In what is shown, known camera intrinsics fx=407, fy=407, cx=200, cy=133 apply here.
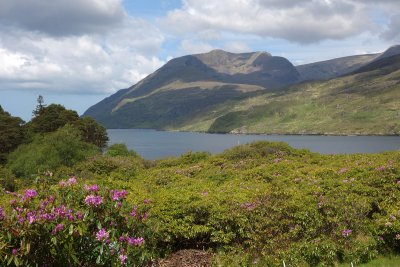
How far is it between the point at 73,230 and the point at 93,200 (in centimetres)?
66

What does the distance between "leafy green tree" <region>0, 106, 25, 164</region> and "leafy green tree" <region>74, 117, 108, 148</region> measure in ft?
35.9

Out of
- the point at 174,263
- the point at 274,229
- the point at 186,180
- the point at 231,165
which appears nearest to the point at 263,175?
the point at 186,180

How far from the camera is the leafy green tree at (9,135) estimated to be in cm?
7062

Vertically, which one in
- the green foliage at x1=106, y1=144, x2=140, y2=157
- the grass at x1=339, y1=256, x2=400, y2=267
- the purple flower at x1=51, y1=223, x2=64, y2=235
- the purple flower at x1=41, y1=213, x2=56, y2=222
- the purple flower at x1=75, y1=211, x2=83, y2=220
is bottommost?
the green foliage at x1=106, y1=144, x2=140, y2=157

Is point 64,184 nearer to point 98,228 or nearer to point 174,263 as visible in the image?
point 98,228

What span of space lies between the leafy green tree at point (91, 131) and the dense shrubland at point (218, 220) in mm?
65155

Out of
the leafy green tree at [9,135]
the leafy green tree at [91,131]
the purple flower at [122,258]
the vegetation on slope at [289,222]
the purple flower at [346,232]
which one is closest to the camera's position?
the purple flower at [122,258]

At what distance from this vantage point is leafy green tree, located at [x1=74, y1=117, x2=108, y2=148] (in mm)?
82969

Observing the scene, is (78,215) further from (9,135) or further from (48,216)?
(9,135)

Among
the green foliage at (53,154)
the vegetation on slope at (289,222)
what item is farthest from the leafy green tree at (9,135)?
the vegetation on slope at (289,222)

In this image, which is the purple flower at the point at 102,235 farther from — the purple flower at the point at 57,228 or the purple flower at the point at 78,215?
the purple flower at the point at 57,228

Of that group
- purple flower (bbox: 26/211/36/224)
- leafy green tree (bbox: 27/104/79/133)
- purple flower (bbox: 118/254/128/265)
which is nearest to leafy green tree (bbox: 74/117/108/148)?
leafy green tree (bbox: 27/104/79/133)

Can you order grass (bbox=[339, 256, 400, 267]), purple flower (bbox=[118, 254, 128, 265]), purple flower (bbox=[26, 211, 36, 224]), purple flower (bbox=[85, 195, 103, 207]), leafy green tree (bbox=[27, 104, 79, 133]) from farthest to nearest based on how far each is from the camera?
leafy green tree (bbox=[27, 104, 79, 133]), grass (bbox=[339, 256, 400, 267]), purple flower (bbox=[85, 195, 103, 207]), purple flower (bbox=[118, 254, 128, 265]), purple flower (bbox=[26, 211, 36, 224])

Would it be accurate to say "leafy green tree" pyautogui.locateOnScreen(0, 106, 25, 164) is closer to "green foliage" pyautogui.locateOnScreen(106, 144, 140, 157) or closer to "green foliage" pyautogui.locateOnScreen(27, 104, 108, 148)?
"green foliage" pyautogui.locateOnScreen(27, 104, 108, 148)
